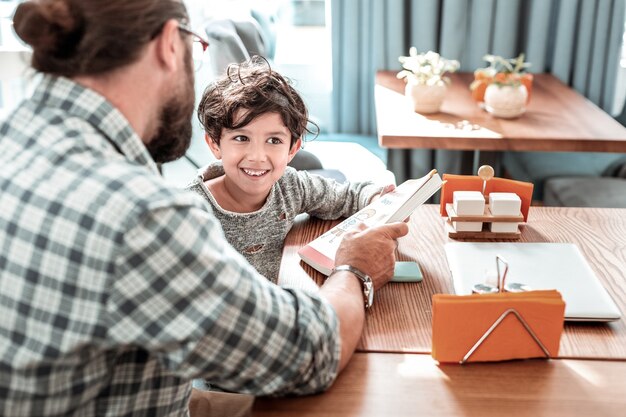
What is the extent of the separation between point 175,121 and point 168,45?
0.41 ft

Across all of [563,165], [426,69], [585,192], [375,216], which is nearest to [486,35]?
[563,165]

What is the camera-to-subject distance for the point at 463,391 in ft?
3.12

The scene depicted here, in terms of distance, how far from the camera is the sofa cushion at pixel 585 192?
Result: 254cm

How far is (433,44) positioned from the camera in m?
3.24

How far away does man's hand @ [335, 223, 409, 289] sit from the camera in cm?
117

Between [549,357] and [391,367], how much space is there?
0.23 meters

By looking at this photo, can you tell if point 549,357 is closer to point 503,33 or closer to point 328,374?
point 328,374

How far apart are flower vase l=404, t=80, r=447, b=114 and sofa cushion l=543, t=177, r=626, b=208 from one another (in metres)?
0.63

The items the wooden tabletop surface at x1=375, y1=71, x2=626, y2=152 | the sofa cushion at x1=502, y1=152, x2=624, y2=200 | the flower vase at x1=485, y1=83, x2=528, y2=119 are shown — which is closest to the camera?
the wooden tabletop surface at x1=375, y1=71, x2=626, y2=152

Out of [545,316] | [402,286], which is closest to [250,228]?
[402,286]

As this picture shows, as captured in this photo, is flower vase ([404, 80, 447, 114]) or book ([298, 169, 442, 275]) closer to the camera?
book ([298, 169, 442, 275])

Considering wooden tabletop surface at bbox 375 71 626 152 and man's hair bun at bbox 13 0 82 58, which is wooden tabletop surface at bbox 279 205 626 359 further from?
wooden tabletop surface at bbox 375 71 626 152

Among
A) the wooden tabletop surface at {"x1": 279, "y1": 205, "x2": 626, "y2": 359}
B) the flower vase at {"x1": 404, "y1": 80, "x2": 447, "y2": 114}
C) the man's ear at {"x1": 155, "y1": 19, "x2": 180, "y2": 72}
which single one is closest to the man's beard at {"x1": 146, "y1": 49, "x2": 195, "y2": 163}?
the man's ear at {"x1": 155, "y1": 19, "x2": 180, "y2": 72}

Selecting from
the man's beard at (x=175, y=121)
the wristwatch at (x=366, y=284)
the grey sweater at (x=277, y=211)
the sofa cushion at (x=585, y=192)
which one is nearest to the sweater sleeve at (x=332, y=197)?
the grey sweater at (x=277, y=211)
